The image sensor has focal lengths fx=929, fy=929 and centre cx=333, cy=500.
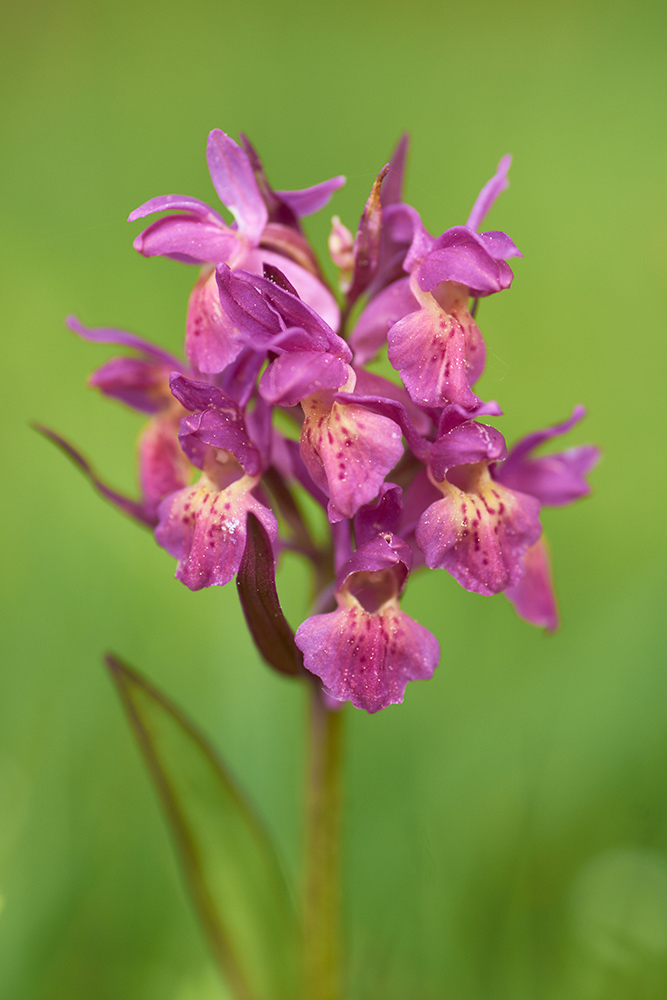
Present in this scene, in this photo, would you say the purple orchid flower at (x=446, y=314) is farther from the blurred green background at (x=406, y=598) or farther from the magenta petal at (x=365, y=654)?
the blurred green background at (x=406, y=598)

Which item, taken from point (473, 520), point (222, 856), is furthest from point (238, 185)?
point (222, 856)

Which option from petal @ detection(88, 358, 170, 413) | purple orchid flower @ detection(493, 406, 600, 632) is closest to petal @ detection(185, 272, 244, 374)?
petal @ detection(88, 358, 170, 413)

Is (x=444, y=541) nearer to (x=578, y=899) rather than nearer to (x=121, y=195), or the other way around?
(x=578, y=899)

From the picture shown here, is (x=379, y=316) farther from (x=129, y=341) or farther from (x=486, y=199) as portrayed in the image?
(x=129, y=341)

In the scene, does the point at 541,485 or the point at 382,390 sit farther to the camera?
the point at 541,485

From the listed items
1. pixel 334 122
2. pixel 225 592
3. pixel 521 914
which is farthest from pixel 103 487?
pixel 334 122
